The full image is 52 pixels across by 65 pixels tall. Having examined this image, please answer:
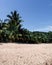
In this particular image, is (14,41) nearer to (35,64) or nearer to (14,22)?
(14,22)

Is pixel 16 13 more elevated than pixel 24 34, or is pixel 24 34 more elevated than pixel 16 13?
pixel 16 13

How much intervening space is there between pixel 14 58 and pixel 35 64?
2.42m

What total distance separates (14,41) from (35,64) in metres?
17.1

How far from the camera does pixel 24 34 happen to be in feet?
105

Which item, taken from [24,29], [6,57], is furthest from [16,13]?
[6,57]

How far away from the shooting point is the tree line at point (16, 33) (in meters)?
29.1

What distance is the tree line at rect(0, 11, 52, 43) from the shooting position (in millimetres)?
29059

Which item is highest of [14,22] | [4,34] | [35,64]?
[14,22]

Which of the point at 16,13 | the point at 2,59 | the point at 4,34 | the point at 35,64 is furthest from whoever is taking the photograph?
the point at 16,13

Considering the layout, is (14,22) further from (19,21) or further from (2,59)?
(2,59)

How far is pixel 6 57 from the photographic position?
15.7 metres

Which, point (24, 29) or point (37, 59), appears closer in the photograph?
point (37, 59)

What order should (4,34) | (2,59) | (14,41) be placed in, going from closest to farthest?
(2,59)
(4,34)
(14,41)

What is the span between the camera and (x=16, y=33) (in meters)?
31.1
